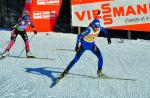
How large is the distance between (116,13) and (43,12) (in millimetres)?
3996

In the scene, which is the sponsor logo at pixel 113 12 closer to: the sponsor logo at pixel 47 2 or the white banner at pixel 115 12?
the white banner at pixel 115 12

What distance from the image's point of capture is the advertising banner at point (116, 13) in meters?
21.1

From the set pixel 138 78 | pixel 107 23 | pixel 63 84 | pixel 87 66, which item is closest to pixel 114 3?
pixel 107 23

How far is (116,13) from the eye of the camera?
70.7 ft

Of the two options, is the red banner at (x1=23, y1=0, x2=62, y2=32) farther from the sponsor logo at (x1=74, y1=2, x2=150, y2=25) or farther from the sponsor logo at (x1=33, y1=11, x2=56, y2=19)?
the sponsor logo at (x1=74, y1=2, x2=150, y2=25)

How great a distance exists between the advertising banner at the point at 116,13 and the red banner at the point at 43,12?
1.58 meters

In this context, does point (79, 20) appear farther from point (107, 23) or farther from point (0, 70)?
point (0, 70)

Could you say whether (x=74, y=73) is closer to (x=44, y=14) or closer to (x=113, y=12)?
(x=113, y=12)

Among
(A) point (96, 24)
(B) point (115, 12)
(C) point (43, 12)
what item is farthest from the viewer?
(C) point (43, 12)

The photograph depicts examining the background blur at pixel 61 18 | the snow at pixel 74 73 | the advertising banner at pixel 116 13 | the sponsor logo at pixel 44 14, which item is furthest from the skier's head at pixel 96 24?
the sponsor logo at pixel 44 14

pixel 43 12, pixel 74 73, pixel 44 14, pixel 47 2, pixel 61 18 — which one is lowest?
pixel 74 73

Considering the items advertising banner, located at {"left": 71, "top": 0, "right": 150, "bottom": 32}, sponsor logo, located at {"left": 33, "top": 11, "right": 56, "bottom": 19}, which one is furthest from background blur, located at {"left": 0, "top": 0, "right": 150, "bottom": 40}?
sponsor logo, located at {"left": 33, "top": 11, "right": 56, "bottom": 19}

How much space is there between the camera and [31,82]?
12.1 m

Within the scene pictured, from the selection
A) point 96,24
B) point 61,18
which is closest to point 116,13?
point 61,18
